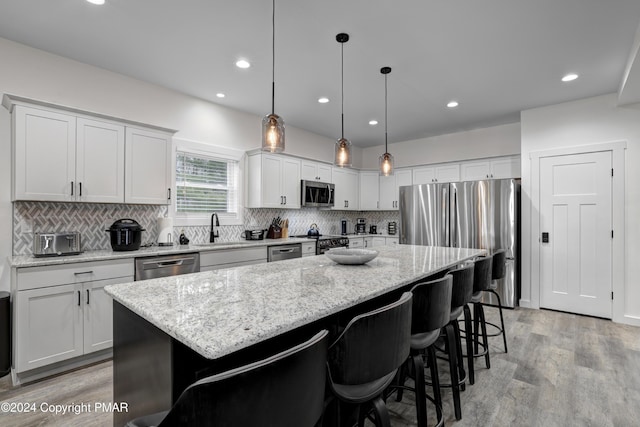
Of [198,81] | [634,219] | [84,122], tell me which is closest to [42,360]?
[84,122]

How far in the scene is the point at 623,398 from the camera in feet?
7.22

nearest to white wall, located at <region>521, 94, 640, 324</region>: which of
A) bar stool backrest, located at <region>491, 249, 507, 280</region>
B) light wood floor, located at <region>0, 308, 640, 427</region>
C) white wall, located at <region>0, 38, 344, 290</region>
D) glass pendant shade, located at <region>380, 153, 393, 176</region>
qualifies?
light wood floor, located at <region>0, 308, 640, 427</region>

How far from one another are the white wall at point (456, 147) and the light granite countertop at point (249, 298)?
3.98 meters

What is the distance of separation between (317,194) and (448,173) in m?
2.34

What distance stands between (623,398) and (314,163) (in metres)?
4.42

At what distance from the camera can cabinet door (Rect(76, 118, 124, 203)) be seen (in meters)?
2.87

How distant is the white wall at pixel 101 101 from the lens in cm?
273

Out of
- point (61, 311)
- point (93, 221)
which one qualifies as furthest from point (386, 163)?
point (61, 311)

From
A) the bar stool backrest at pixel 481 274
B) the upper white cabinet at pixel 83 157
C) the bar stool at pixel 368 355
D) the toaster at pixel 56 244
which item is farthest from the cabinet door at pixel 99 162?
the bar stool backrest at pixel 481 274

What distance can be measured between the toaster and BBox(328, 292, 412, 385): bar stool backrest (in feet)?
9.02

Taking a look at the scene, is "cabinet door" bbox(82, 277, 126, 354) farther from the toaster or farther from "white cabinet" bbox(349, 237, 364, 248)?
"white cabinet" bbox(349, 237, 364, 248)

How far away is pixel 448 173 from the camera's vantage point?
5.49 metres

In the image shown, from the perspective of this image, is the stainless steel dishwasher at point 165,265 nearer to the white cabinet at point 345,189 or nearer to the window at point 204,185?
the window at point 204,185

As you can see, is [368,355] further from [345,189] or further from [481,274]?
[345,189]
